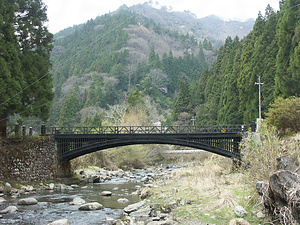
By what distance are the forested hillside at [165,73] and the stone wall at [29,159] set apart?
22203 mm

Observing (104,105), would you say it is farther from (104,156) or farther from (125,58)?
(104,156)

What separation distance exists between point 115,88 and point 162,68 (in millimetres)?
16733

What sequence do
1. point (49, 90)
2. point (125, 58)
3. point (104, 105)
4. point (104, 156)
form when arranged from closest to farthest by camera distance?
point (49, 90) < point (104, 156) < point (104, 105) < point (125, 58)

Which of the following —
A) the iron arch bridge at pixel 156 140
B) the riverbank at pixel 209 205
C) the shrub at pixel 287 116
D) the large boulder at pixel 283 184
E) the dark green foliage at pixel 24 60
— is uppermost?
the dark green foliage at pixel 24 60

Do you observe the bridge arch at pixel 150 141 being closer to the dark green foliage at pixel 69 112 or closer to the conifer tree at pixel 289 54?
the conifer tree at pixel 289 54

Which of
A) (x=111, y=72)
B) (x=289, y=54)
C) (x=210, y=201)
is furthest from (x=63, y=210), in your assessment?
(x=111, y=72)

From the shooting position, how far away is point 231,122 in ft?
156

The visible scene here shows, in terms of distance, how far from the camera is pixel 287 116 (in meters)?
21.1

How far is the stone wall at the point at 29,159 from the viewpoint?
2460 centimetres

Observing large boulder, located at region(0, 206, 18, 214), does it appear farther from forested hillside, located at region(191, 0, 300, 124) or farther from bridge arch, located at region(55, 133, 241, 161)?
forested hillside, located at region(191, 0, 300, 124)

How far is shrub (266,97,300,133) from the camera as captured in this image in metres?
21.0

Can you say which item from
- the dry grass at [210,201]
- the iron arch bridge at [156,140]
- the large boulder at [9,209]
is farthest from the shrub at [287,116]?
the large boulder at [9,209]

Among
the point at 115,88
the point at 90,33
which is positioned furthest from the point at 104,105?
the point at 90,33

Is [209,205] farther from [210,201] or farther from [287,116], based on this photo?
[287,116]
